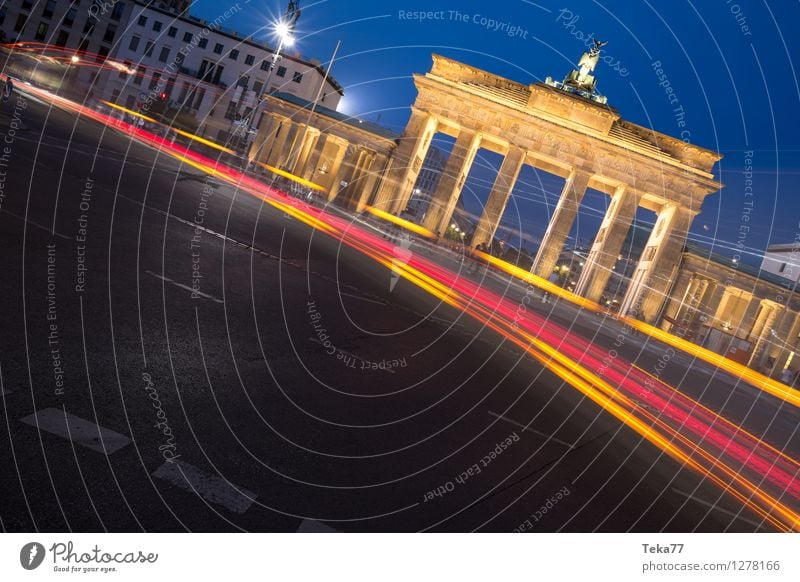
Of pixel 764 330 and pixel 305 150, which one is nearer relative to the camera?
pixel 764 330

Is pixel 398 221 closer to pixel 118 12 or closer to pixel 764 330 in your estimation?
pixel 764 330

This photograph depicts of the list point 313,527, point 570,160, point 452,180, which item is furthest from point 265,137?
point 313,527

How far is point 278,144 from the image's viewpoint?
226 feet

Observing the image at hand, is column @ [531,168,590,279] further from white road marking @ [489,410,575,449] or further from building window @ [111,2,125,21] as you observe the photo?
building window @ [111,2,125,21]

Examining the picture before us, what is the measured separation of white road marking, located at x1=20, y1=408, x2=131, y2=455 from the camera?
379cm

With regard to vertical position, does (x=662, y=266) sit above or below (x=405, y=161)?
below

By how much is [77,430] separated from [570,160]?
59.3 meters

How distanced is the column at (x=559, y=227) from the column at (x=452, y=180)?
11.1 meters

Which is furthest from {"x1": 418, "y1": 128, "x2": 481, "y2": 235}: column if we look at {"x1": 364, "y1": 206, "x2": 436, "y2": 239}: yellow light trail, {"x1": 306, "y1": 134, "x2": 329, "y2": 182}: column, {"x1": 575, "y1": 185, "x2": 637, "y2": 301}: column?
{"x1": 575, "y1": 185, "x2": 637, "y2": 301}: column

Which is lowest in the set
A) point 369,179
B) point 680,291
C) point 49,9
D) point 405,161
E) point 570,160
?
point 369,179

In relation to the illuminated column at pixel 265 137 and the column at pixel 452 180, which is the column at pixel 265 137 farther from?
the column at pixel 452 180
